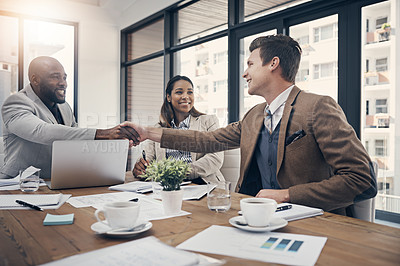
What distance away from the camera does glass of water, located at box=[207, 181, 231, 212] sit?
1189 millimetres

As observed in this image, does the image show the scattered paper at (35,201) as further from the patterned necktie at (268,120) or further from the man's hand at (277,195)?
the patterned necktie at (268,120)

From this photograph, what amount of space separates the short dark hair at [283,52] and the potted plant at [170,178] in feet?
3.02

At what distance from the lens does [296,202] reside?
54.8 inches

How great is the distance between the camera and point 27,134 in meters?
1.96

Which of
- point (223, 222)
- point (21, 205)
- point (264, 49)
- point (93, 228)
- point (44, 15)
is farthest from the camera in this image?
point (44, 15)

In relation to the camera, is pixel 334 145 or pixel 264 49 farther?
pixel 264 49

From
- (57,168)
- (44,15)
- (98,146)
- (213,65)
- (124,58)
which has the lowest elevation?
(57,168)

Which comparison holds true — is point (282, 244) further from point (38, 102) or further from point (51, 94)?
point (51, 94)

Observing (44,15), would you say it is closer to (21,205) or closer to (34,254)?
(21,205)

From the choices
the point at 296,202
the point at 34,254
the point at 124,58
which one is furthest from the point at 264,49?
the point at 124,58

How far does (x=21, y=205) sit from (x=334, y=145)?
1240mm

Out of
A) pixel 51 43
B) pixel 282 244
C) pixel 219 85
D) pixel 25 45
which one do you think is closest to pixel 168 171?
pixel 282 244

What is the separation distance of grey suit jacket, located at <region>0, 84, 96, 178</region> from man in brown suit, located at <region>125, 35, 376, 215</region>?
458 millimetres

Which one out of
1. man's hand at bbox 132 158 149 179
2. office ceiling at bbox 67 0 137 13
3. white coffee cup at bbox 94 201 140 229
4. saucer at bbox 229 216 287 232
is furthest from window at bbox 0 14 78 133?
saucer at bbox 229 216 287 232
